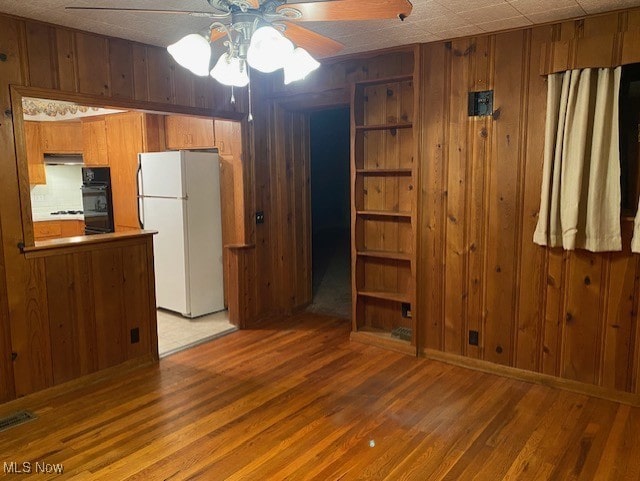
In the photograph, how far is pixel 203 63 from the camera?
196 centimetres

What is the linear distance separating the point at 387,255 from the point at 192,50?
8.39 feet

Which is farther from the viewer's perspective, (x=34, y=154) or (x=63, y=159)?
(x=63, y=159)

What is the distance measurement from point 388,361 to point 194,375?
4.83ft

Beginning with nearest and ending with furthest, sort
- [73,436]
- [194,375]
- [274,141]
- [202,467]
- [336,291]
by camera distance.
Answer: [202,467] < [73,436] < [194,375] < [274,141] < [336,291]

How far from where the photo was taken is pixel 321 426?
113 inches

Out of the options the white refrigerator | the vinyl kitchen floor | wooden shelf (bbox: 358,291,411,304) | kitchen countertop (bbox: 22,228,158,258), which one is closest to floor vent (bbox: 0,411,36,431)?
kitchen countertop (bbox: 22,228,158,258)

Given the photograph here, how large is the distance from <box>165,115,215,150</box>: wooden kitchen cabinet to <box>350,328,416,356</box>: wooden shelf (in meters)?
2.33

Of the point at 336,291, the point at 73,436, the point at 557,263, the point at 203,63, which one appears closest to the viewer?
the point at 203,63

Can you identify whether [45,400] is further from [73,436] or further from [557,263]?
[557,263]

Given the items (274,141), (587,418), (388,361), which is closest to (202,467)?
(388,361)

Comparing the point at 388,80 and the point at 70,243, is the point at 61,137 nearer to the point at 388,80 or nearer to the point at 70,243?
the point at 70,243

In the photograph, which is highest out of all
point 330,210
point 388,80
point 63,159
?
point 388,80

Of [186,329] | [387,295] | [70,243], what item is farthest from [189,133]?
[387,295]

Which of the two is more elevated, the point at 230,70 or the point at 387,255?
the point at 230,70
